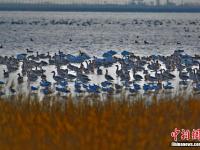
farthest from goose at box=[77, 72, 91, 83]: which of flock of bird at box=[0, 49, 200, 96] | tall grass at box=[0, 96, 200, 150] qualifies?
tall grass at box=[0, 96, 200, 150]

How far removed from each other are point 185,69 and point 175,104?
34.7 ft

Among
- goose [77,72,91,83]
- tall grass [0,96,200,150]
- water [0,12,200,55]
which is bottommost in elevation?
water [0,12,200,55]

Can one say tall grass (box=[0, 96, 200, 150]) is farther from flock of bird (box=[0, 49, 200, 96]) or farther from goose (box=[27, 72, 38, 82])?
goose (box=[27, 72, 38, 82])

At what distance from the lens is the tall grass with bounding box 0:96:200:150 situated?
22.9 feet

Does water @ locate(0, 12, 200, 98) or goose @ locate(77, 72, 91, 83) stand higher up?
goose @ locate(77, 72, 91, 83)

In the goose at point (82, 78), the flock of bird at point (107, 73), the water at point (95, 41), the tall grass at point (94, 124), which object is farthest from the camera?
the water at point (95, 41)

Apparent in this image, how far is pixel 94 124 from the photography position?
23.9ft

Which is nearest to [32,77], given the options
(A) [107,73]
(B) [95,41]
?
(A) [107,73]

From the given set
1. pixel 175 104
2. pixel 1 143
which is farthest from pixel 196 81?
pixel 1 143

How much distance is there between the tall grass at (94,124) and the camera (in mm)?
6977

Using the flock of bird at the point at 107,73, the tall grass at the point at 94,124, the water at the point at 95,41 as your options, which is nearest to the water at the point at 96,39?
the water at the point at 95,41

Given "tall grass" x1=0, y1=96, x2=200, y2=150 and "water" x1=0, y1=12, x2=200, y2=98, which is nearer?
"tall grass" x1=0, y1=96, x2=200, y2=150

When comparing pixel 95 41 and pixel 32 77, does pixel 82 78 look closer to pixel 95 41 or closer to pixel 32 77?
pixel 32 77

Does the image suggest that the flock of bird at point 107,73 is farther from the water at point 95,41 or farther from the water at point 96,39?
the water at point 96,39
